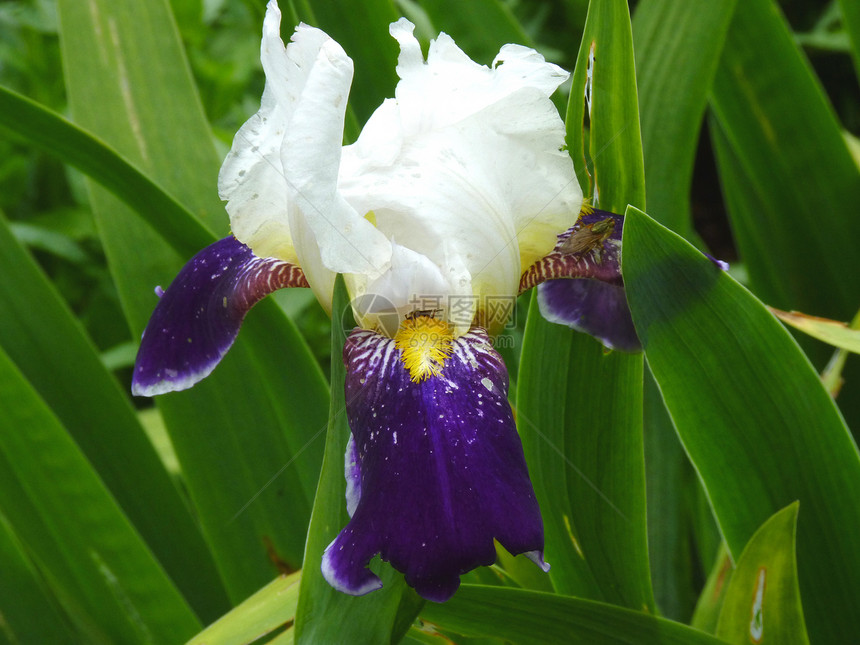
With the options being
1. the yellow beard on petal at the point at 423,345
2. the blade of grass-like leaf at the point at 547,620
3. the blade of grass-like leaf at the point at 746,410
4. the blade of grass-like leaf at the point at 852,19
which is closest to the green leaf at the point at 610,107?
the blade of grass-like leaf at the point at 746,410

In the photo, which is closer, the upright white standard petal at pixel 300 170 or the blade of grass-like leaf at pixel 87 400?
the upright white standard petal at pixel 300 170

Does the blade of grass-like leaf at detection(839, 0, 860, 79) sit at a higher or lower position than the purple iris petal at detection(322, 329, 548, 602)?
higher

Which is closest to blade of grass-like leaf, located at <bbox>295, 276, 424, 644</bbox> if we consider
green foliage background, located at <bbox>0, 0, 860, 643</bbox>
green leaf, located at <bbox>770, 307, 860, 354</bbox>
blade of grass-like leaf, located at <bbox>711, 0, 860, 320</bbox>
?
green foliage background, located at <bbox>0, 0, 860, 643</bbox>

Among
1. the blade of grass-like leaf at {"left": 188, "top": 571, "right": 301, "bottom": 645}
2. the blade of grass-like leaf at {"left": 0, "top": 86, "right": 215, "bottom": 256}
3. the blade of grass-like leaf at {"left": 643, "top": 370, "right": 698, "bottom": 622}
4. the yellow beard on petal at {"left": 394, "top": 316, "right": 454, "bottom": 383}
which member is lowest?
the blade of grass-like leaf at {"left": 643, "top": 370, "right": 698, "bottom": 622}

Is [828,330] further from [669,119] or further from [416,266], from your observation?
[416,266]

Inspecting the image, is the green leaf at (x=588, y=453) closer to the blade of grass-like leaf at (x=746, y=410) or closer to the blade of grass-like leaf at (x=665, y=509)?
the blade of grass-like leaf at (x=746, y=410)

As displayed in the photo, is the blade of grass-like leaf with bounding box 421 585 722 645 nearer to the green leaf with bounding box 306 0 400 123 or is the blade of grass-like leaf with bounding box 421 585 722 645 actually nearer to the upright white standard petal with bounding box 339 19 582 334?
the upright white standard petal with bounding box 339 19 582 334
